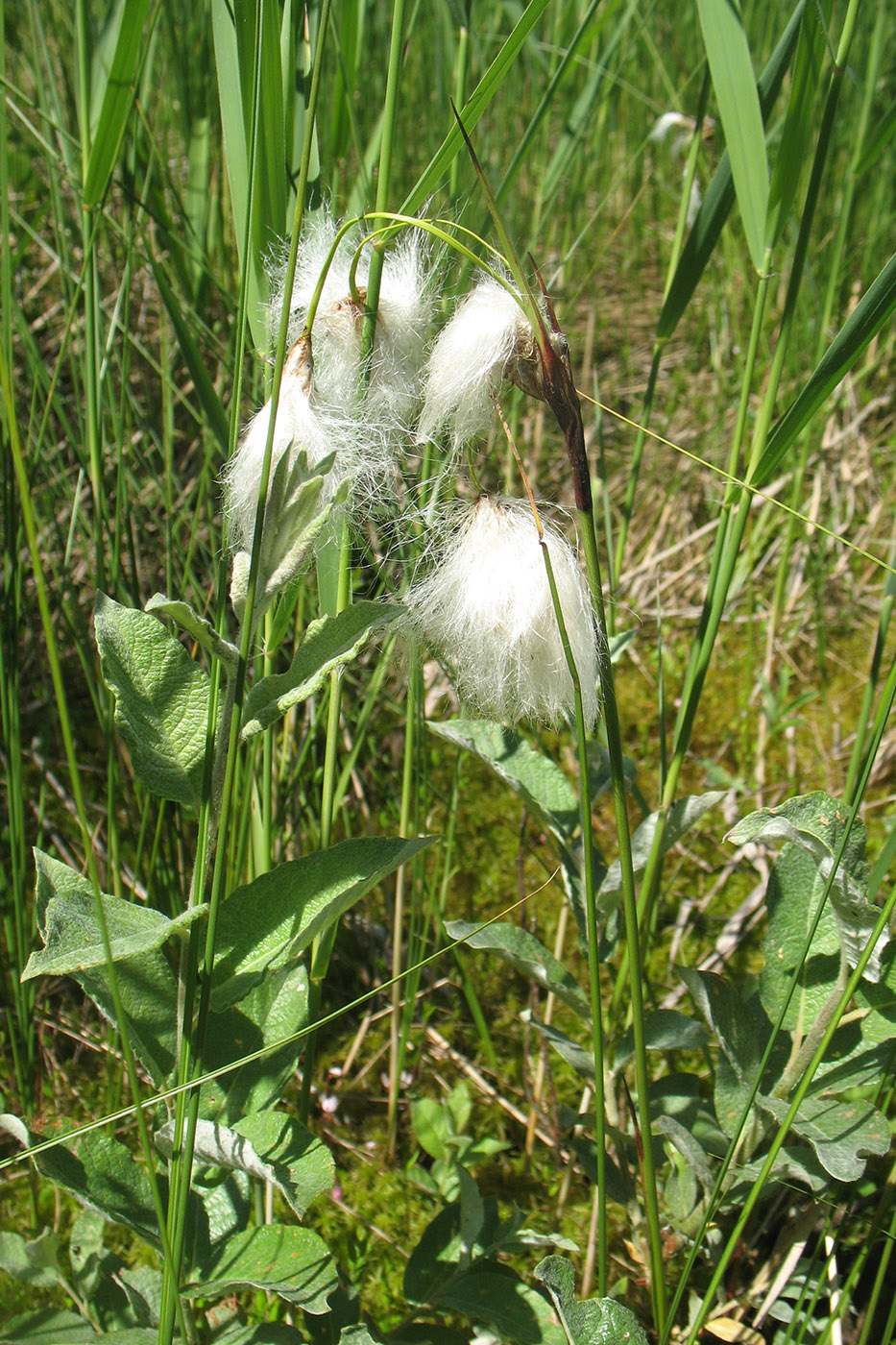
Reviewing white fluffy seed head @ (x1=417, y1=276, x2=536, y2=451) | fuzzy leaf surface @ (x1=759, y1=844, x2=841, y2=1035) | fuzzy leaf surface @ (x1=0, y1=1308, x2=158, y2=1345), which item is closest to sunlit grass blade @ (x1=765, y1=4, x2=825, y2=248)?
white fluffy seed head @ (x1=417, y1=276, x2=536, y2=451)

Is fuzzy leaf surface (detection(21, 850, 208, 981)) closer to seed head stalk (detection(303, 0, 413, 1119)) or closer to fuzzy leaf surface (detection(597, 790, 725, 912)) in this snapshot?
seed head stalk (detection(303, 0, 413, 1119))

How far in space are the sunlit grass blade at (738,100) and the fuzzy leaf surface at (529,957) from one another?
0.52 metres

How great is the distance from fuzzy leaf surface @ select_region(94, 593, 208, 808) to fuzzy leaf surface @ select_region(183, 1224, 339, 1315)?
0.91 feet

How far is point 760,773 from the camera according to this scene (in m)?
1.48

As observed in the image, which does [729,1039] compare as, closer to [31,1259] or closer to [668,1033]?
[668,1033]

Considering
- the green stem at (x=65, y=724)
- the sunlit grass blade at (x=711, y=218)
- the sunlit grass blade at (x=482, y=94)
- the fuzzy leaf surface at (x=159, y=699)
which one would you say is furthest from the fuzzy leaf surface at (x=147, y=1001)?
the sunlit grass blade at (x=711, y=218)

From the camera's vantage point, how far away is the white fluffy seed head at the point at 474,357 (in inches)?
21.7

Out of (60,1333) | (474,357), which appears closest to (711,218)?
(474,357)

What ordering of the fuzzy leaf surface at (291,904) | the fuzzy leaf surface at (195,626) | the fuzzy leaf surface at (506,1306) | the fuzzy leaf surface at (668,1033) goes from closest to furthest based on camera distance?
1. the fuzzy leaf surface at (195,626)
2. the fuzzy leaf surface at (291,904)
3. the fuzzy leaf surface at (506,1306)
4. the fuzzy leaf surface at (668,1033)

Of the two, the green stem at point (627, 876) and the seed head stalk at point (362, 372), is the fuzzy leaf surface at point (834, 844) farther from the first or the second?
the seed head stalk at point (362, 372)

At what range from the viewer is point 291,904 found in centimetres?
60

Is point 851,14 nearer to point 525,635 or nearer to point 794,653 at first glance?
point 525,635

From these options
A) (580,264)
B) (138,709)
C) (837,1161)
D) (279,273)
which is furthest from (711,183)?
(580,264)

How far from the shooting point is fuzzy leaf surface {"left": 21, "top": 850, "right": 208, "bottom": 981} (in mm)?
496
